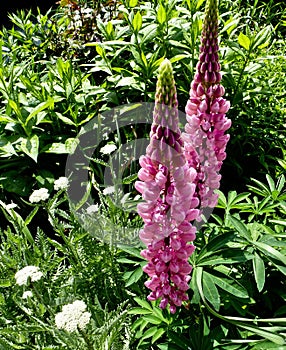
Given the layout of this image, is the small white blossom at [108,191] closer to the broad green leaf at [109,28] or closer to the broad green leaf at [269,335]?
the broad green leaf at [269,335]

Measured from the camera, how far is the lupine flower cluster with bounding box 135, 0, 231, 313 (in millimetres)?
1518

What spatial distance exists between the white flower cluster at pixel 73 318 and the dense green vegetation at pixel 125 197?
0.10 feet

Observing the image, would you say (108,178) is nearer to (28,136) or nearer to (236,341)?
(28,136)

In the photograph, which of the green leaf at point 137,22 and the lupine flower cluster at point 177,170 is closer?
the lupine flower cluster at point 177,170

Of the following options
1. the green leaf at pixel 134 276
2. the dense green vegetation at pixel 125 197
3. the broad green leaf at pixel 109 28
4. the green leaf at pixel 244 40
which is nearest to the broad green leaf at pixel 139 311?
the dense green vegetation at pixel 125 197

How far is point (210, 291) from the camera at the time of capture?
1.72m

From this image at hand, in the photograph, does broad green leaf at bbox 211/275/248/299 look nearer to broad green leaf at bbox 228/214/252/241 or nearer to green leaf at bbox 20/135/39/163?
broad green leaf at bbox 228/214/252/241

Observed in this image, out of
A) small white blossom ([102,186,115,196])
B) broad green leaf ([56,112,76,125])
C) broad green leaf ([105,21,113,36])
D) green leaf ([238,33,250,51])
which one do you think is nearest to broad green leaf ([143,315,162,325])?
small white blossom ([102,186,115,196])

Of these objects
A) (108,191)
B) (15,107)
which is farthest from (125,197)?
(15,107)

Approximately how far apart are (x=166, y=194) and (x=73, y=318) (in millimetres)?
519

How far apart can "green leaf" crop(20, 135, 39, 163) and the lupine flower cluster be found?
127 centimetres

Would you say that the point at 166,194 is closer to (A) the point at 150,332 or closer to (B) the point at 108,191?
(A) the point at 150,332

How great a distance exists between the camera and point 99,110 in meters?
3.02

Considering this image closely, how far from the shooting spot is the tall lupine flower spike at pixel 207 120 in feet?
5.71
